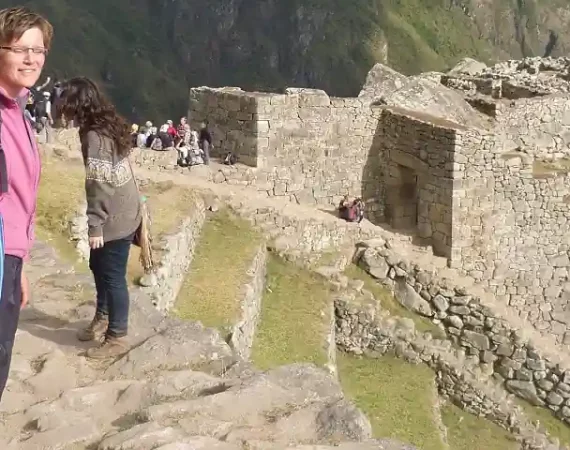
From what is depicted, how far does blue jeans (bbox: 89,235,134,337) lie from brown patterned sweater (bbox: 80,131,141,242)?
13 centimetres

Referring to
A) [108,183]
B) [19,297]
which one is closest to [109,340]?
[108,183]

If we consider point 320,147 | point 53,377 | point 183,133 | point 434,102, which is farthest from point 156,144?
point 53,377

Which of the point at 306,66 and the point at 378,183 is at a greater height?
the point at 378,183

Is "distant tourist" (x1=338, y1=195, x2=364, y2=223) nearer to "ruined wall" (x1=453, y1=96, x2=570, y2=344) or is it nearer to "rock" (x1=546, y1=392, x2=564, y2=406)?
"ruined wall" (x1=453, y1=96, x2=570, y2=344)

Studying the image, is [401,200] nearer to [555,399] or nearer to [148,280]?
[555,399]

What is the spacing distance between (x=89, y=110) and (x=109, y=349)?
5.37ft

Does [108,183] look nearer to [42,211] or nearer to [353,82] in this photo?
[42,211]

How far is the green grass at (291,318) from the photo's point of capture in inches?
438

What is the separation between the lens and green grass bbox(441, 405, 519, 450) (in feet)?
40.4

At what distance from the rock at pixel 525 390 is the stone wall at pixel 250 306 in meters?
4.29

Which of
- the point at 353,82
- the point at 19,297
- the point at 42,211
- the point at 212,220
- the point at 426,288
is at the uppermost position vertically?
the point at 19,297

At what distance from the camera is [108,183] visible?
567 centimetres

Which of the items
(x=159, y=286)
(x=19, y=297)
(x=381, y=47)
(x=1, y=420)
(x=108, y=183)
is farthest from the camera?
(x=381, y=47)

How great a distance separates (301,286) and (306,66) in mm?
122436
